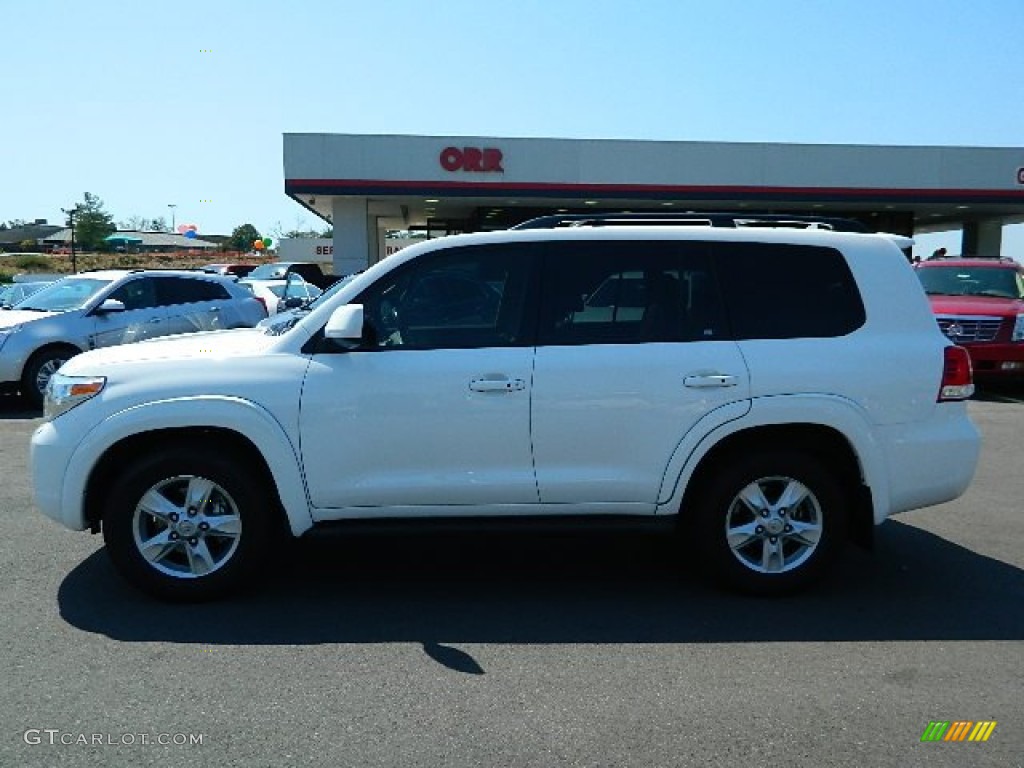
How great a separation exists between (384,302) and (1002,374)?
31.8 feet

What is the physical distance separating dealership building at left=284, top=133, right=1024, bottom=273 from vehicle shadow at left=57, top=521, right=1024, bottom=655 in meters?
21.4

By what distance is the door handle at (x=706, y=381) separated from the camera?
166 inches

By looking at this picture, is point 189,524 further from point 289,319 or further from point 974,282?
point 974,282

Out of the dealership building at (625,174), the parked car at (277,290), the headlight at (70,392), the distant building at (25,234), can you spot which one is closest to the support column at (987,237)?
the dealership building at (625,174)

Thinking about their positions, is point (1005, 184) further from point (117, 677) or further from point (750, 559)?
point (117, 677)

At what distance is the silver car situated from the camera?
10.2 m

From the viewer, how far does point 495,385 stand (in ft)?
13.6

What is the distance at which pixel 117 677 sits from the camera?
11.7ft

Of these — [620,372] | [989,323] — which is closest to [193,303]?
[620,372]

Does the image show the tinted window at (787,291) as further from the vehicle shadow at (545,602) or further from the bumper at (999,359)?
the bumper at (999,359)

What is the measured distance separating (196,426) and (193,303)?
7983 millimetres

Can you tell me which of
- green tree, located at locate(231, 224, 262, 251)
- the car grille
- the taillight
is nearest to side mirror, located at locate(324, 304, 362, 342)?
the taillight

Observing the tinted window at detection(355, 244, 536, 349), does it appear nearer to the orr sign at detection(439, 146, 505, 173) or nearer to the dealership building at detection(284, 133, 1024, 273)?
the dealership building at detection(284, 133, 1024, 273)

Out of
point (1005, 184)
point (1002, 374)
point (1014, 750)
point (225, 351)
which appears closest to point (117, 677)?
point (225, 351)
